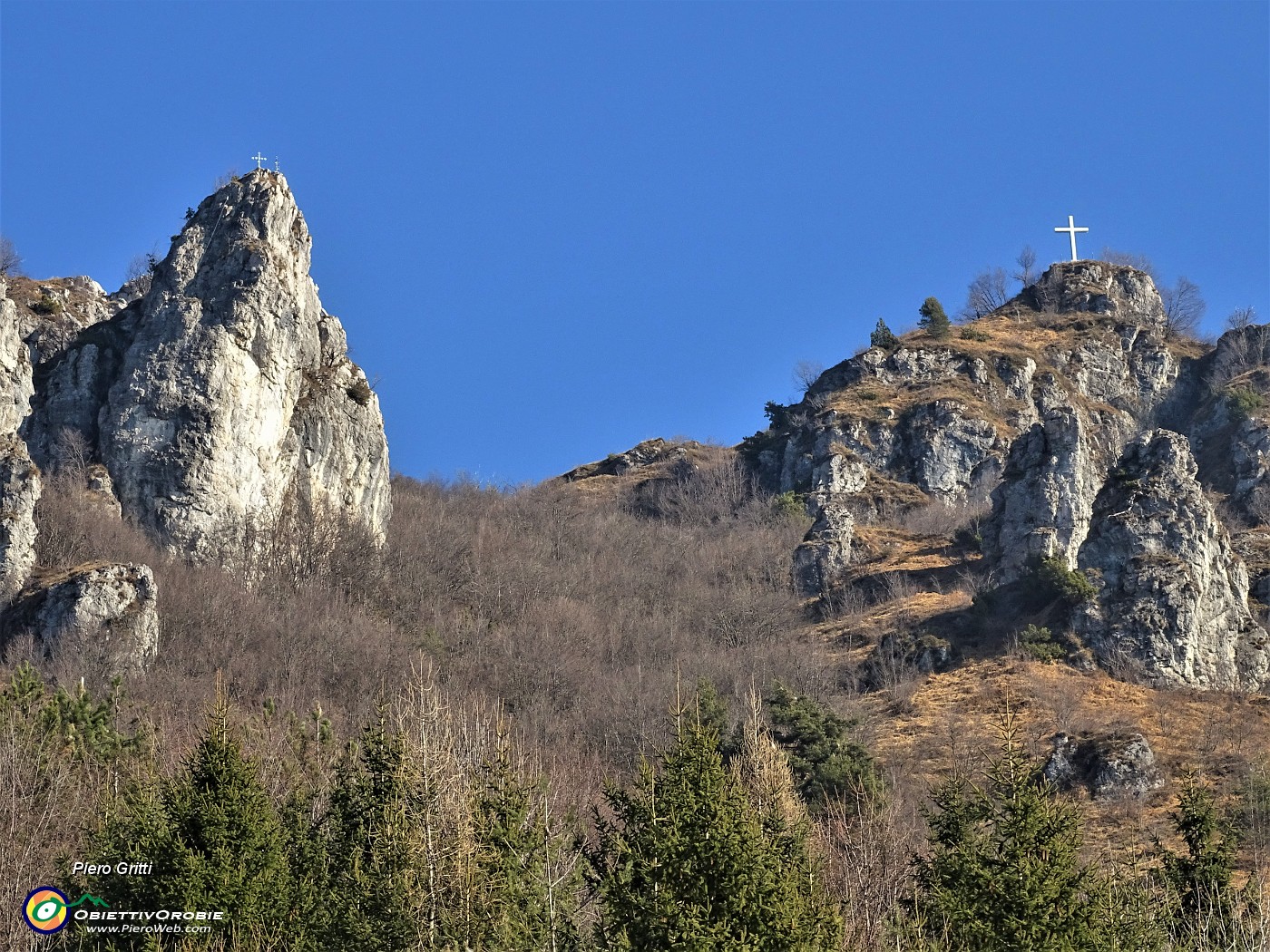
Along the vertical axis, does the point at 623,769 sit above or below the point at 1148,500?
below

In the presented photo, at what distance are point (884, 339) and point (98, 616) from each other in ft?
193

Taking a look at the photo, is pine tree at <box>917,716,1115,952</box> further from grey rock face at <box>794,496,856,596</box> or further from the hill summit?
grey rock face at <box>794,496,856,596</box>

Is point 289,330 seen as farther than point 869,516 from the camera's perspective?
No

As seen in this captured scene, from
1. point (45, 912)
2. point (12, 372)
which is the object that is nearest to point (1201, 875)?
point (45, 912)

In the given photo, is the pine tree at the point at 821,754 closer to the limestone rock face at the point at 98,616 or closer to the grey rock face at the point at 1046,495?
the grey rock face at the point at 1046,495

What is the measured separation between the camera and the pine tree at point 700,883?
24719 mm

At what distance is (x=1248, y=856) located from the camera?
4319 centimetres

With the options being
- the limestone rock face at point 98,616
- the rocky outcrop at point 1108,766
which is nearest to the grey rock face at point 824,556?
the rocky outcrop at point 1108,766

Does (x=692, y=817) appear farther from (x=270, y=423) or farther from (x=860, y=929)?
(x=270, y=423)

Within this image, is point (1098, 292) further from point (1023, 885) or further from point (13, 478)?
point (1023, 885)

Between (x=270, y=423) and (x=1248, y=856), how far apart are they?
43068 millimetres

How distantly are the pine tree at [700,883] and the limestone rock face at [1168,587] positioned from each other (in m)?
34.0

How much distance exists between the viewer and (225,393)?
70438mm

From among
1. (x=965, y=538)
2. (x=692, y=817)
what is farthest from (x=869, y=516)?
(x=692, y=817)
